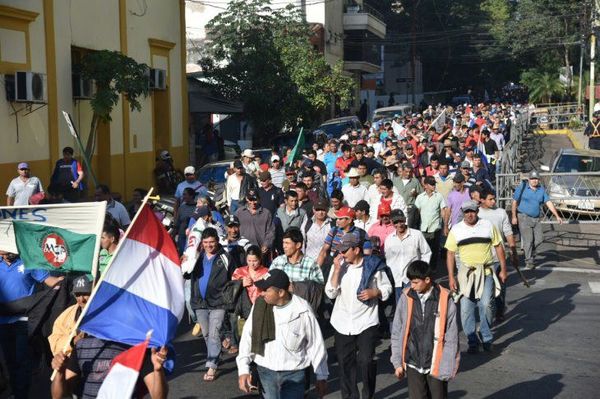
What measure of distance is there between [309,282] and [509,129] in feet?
95.4

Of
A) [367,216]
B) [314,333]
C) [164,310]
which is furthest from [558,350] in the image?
[164,310]

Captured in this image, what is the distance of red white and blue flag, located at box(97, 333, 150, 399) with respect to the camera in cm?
646

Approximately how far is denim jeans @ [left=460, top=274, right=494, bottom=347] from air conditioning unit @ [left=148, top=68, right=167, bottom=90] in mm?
16810

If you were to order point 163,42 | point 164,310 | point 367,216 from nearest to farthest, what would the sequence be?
1. point 164,310
2. point 367,216
3. point 163,42

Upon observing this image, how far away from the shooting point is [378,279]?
9.22 meters

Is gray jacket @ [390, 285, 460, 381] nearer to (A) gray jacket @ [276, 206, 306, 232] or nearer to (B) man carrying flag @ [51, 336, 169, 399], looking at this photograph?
(B) man carrying flag @ [51, 336, 169, 399]

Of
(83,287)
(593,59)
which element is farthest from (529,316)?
(593,59)

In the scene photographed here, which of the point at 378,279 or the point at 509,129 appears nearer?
the point at 378,279

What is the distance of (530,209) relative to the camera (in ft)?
55.9

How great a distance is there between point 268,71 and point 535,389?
26435 millimetres

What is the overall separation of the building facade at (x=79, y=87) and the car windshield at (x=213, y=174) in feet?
9.70

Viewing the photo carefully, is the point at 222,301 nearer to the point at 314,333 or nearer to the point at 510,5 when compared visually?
the point at 314,333

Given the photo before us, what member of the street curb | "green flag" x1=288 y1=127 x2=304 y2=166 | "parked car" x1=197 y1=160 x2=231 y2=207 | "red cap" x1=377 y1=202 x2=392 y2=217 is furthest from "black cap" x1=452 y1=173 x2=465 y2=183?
the street curb

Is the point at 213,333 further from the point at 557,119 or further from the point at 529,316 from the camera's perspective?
the point at 557,119
